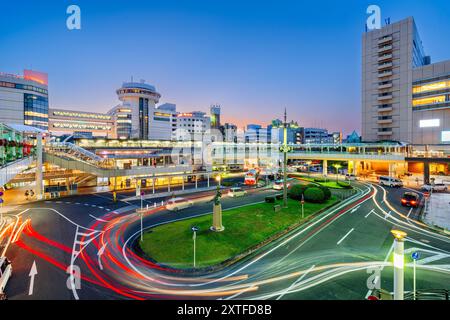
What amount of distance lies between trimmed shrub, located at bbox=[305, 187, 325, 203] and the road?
4608mm

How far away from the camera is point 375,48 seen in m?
72.2

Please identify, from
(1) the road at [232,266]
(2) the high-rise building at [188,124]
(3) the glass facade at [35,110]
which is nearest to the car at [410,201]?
(1) the road at [232,266]

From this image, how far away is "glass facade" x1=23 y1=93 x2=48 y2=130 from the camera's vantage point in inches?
3093

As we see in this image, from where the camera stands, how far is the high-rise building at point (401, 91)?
59750 millimetres

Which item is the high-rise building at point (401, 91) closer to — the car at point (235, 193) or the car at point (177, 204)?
the car at point (235, 193)

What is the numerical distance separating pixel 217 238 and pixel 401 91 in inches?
3068

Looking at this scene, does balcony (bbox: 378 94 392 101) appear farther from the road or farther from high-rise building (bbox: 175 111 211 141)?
high-rise building (bbox: 175 111 211 141)

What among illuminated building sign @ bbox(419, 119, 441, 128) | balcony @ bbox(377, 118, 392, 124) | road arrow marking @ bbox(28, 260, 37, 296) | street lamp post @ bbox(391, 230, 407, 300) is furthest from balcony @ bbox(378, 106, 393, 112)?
road arrow marking @ bbox(28, 260, 37, 296)

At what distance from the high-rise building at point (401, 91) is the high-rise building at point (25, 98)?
11598cm

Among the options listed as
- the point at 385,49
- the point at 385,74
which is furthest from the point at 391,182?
the point at 385,49
